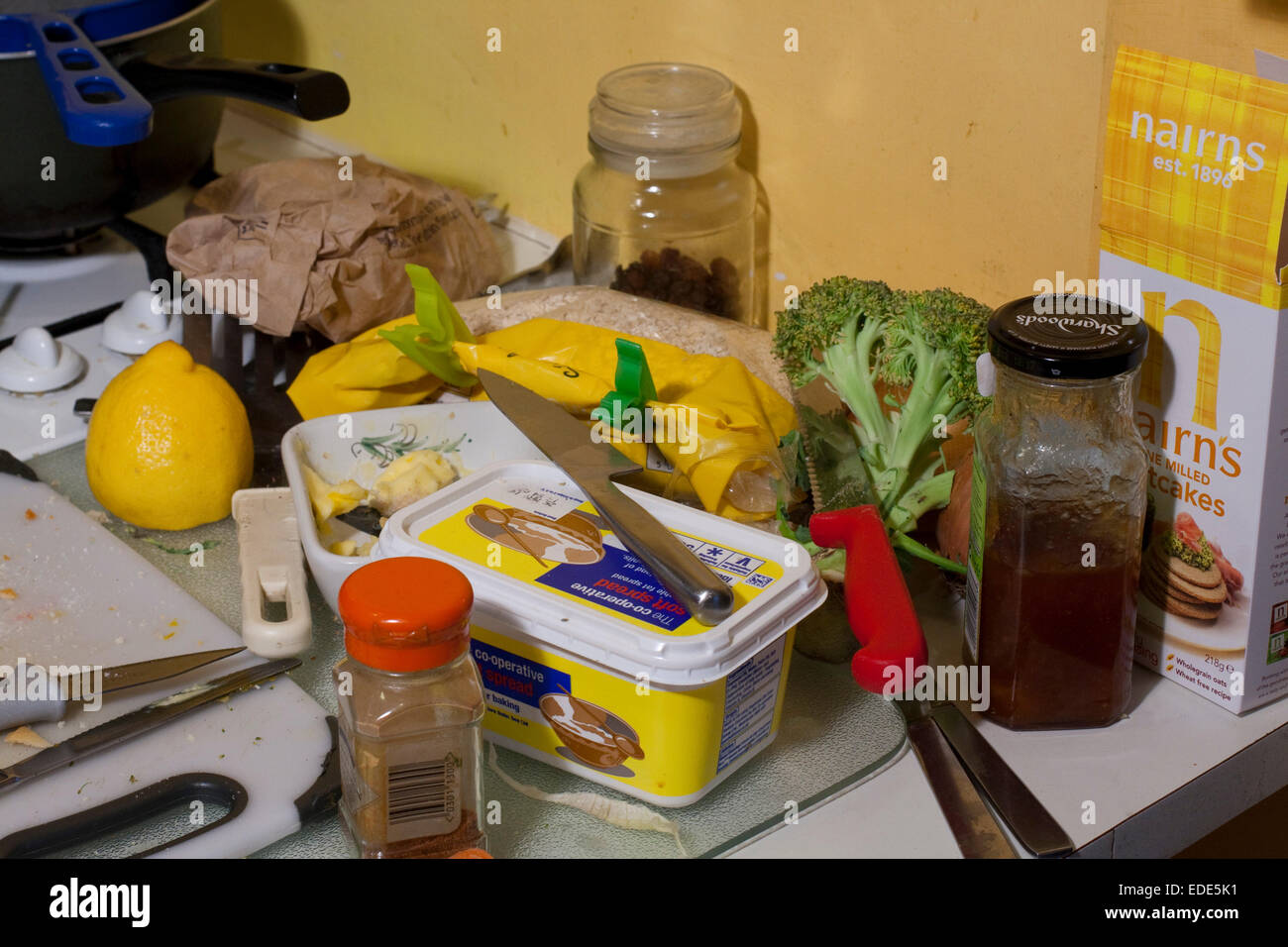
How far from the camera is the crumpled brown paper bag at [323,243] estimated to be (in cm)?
107

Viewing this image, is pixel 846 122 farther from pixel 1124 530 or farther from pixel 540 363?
pixel 1124 530

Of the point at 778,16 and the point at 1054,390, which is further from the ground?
the point at 778,16

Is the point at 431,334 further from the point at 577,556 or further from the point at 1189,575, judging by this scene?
the point at 1189,575

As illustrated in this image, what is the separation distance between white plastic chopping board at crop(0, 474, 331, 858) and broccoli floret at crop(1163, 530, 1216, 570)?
484 millimetres

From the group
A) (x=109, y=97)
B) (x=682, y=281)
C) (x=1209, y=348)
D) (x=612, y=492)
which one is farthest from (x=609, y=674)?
(x=109, y=97)

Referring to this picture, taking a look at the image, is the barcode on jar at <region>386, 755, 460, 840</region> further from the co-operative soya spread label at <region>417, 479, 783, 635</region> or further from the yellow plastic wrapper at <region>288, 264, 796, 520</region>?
the yellow plastic wrapper at <region>288, 264, 796, 520</region>

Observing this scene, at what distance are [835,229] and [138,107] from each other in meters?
0.55

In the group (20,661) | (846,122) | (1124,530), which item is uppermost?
(846,122)

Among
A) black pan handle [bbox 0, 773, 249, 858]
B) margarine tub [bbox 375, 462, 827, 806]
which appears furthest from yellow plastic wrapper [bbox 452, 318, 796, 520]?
→ black pan handle [bbox 0, 773, 249, 858]

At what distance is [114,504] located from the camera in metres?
0.92

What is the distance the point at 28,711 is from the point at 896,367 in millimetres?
548

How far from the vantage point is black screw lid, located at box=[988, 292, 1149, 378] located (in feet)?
2.08

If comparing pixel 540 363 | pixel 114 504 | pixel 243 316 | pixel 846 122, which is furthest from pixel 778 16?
pixel 114 504

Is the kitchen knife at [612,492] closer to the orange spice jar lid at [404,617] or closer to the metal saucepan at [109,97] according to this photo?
the orange spice jar lid at [404,617]
